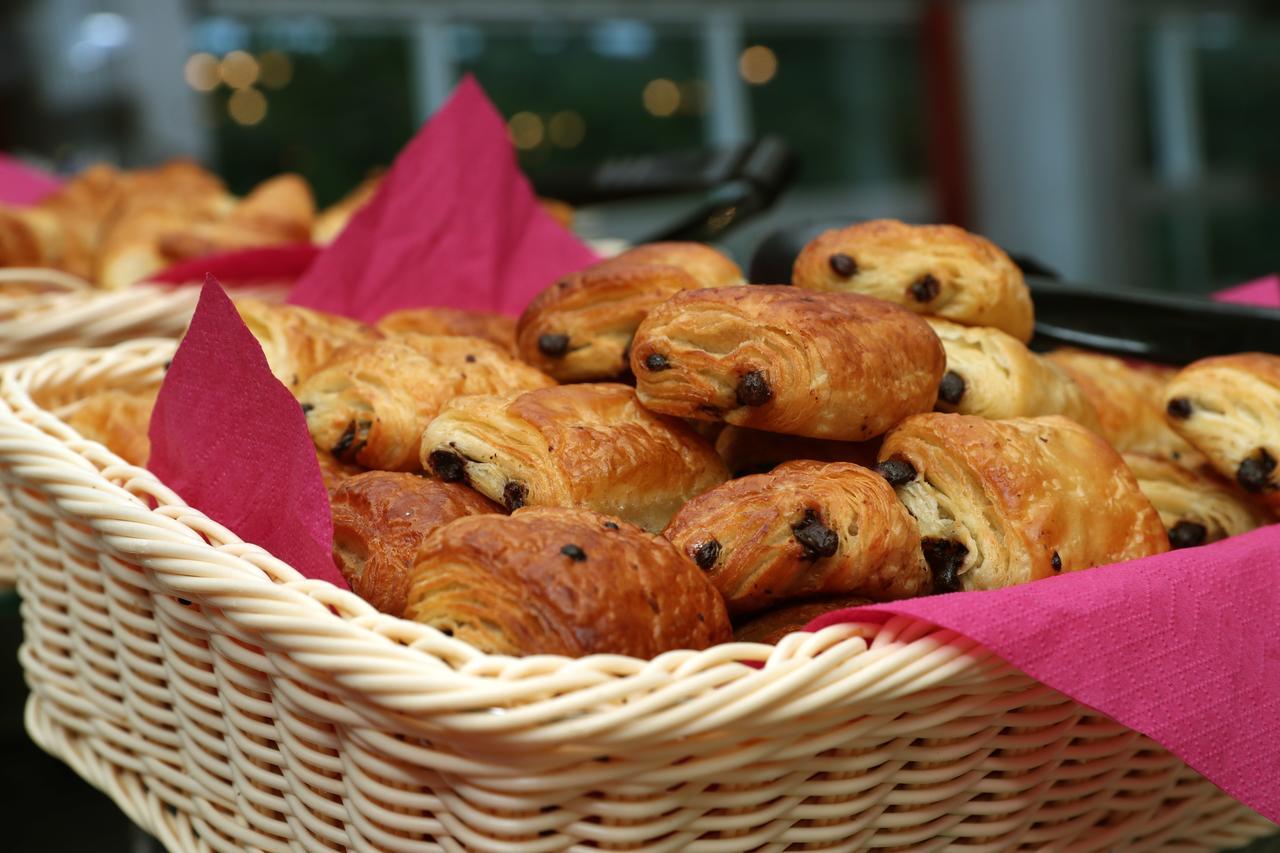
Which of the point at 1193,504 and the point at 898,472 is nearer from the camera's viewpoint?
the point at 898,472

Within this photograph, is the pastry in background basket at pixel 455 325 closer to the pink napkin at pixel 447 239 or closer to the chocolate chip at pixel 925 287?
the pink napkin at pixel 447 239

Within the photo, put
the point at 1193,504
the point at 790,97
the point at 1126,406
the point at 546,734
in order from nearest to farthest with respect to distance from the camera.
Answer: the point at 546,734, the point at 1193,504, the point at 1126,406, the point at 790,97

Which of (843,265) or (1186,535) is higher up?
(843,265)

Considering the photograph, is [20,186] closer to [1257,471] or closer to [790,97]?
[1257,471]

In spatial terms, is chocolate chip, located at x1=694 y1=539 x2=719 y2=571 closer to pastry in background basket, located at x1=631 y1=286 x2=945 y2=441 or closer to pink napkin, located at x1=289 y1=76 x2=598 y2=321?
pastry in background basket, located at x1=631 y1=286 x2=945 y2=441

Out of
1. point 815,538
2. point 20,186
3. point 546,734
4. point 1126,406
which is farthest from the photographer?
point 20,186

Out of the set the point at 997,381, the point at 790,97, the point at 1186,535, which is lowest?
the point at 790,97

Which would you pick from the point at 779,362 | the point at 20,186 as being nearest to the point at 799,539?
the point at 779,362

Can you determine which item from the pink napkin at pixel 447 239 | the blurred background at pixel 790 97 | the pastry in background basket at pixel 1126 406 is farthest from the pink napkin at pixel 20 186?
the blurred background at pixel 790 97
